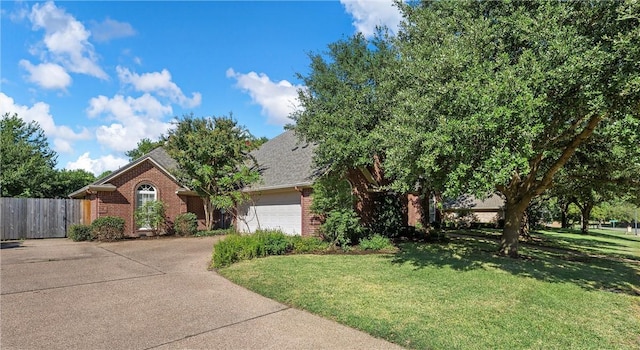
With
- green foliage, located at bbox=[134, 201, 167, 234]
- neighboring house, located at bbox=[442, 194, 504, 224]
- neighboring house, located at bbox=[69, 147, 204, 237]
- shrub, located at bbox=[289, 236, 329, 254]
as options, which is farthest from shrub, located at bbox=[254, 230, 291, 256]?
neighboring house, located at bbox=[442, 194, 504, 224]

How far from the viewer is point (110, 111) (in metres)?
22.0

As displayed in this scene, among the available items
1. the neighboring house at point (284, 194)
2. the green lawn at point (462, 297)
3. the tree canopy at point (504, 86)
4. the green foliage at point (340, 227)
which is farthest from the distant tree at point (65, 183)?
the tree canopy at point (504, 86)

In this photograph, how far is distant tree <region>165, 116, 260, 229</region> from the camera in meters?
18.2

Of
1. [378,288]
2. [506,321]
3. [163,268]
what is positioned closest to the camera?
[506,321]

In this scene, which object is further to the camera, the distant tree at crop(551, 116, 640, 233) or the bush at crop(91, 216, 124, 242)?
the bush at crop(91, 216, 124, 242)

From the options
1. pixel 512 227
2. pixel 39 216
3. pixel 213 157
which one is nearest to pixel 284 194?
pixel 213 157

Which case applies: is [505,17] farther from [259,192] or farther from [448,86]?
[259,192]

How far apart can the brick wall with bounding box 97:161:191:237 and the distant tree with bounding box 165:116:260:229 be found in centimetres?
133

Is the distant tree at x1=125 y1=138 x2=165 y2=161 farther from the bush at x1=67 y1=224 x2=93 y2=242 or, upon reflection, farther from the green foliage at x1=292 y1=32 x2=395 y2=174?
the green foliage at x1=292 y1=32 x2=395 y2=174

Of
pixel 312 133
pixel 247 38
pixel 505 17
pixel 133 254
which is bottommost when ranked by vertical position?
pixel 133 254

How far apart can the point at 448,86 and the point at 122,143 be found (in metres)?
47.4

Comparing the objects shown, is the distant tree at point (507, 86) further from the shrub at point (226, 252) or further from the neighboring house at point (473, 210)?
the neighboring house at point (473, 210)

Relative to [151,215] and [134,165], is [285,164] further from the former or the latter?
[134,165]

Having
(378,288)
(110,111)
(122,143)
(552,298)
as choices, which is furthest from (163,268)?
(122,143)
